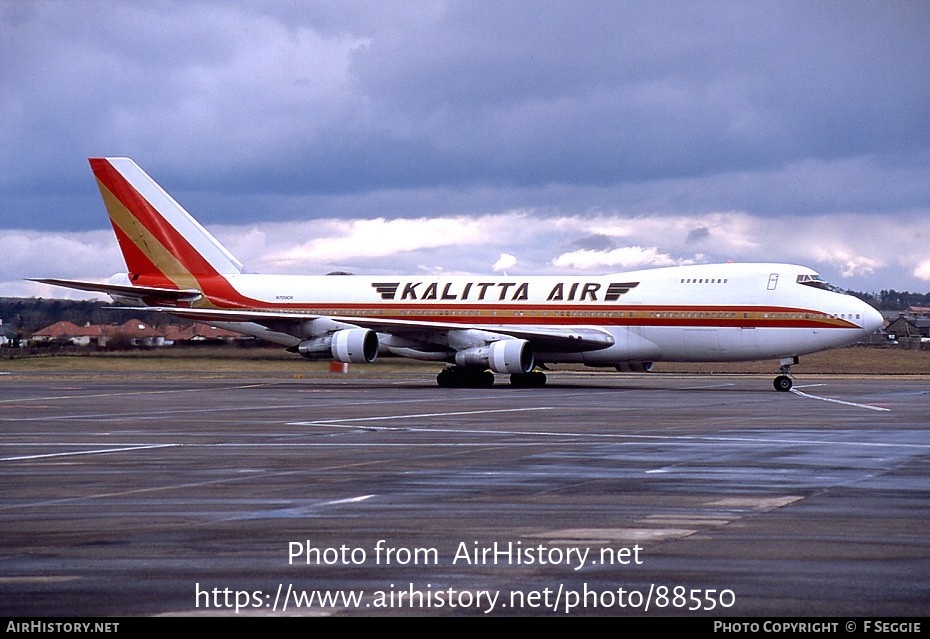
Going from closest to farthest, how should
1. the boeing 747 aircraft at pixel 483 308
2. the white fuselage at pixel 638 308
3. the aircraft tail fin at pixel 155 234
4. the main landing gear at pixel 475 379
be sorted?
1. the white fuselage at pixel 638 308
2. the boeing 747 aircraft at pixel 483 308
3. the main landing gear at pixel 475 379
4. the aircraft tail fin at pixel 155 234

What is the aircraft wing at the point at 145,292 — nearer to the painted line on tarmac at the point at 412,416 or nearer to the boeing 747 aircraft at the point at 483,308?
the boeing 747 aircraft at the point at 483,308

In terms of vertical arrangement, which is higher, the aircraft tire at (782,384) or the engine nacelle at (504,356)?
the engine nacelle at (504,356)

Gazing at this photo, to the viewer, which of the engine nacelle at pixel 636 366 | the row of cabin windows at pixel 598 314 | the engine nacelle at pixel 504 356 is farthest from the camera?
the engine nacelle at pixel 636 366

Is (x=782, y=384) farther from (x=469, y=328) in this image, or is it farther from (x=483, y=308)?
(x=483, y=308)

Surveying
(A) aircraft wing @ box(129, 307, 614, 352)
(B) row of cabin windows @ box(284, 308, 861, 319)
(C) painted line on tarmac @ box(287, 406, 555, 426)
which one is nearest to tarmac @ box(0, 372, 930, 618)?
(C) painted line on tarmac @ box(287, 406, 555, 426)

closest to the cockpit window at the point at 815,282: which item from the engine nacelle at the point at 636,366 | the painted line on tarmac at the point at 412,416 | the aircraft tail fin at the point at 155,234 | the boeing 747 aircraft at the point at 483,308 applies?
the boeing 747 aircraft at the point at 483,308

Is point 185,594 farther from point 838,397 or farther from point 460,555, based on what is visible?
point 838,397

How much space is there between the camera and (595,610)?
8.01 meters

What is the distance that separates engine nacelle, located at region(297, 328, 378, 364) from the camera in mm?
44938

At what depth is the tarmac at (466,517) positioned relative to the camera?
27.7 ft

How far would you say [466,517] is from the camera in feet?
39.8

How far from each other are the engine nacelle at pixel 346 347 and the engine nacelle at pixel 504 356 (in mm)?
3431

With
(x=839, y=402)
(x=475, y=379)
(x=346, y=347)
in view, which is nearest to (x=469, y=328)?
(x=475, y=379)

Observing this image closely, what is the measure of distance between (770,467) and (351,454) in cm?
632
